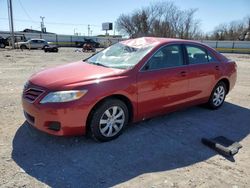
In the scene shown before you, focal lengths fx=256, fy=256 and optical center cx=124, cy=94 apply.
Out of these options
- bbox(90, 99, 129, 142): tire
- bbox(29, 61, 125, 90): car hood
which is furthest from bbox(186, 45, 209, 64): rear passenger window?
bbox(90, 99, 129, 142): tire

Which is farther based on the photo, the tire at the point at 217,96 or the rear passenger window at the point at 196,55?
the tire at the point at 217,96

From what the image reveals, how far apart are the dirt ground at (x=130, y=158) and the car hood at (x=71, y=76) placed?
35.2 inches

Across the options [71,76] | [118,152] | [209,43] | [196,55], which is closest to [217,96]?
[196,55]

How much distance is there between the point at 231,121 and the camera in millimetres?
5168

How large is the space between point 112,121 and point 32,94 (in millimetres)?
1252

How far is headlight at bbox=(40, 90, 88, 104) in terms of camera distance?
11.4 feet

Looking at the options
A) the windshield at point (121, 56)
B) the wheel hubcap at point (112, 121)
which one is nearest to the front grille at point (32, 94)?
the wheel hubcap at point (112, 121)

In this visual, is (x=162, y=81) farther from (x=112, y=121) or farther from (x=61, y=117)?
(x=61, y=117)

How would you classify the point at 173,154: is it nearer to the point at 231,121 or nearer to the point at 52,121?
the point at 52,121

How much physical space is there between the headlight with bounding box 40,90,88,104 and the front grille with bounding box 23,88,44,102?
6.4 inches

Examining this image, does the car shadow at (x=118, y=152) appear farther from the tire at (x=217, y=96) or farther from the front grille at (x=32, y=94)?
the tire at (x=217, y=96)

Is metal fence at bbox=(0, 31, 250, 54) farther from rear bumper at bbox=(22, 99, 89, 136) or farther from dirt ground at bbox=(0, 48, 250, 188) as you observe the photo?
rear bumper at bbox=(22, 99, 89, 136)

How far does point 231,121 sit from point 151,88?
2.04 m

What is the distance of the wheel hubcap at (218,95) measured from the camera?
5.79m
